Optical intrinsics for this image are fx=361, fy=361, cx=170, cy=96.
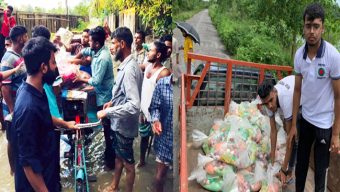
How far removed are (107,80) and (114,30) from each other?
0.57 feet

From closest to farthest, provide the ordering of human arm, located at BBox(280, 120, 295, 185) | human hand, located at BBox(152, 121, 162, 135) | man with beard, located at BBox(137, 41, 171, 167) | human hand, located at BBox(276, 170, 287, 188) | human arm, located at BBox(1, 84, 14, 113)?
human arm, located at BBox(1, 84, 14, 113) → man with beard, located at BBox(137, 41, 171, 167) → human hand, located at BBox(152, 121, 162, 135) → human arm, located at BBox(280, 120, 295, 185) → human hand, located at BBox(276, 170, 287, 188)

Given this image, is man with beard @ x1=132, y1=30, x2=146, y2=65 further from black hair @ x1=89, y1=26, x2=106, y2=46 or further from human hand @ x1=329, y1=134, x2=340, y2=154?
human hand @ x1=329, y1=134, x2=340, y2=154

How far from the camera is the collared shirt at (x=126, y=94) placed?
3.78ft

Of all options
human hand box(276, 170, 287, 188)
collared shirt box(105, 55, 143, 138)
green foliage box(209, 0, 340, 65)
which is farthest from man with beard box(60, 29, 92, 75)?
human hand box(276, 170, 287, 188)

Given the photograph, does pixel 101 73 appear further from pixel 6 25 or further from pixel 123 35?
pixel 6 25

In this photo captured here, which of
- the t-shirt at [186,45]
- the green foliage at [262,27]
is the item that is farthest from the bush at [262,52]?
the t-shirt at [186,45]

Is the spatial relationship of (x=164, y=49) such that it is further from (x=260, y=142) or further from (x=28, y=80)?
(x=260, y=142)

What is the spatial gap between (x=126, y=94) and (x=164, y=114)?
0.81 feet

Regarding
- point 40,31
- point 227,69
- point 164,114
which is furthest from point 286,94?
point 40,31

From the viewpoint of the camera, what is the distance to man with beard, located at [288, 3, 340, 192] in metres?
1.28

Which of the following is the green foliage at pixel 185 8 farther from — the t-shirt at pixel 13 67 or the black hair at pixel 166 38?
the t-shirt at pixel 13 67

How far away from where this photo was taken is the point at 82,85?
3.72 feet

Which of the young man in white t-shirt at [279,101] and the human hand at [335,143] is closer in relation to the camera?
the human hand at [335,143]

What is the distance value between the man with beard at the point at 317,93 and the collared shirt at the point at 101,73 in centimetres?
71
